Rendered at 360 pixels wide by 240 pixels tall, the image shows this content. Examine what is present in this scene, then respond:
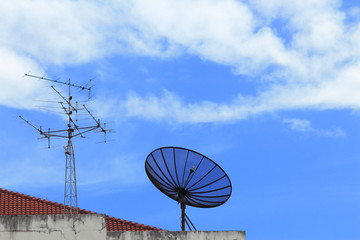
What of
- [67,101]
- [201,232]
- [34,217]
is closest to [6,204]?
[67,101]

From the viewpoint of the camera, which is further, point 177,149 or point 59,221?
point 177,149

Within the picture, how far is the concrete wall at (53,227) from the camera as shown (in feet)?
63.3

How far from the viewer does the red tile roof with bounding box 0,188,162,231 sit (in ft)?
97.3

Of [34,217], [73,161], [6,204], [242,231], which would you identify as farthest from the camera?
[6,204]

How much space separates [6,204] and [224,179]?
13132 millimetres

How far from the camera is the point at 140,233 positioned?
2039 cm

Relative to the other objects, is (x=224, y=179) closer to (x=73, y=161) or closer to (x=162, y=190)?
(x=162, y=190)

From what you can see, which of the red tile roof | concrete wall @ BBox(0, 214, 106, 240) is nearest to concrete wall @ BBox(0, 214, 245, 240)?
concrete wall @ BBox(0, 214, 106, 240)

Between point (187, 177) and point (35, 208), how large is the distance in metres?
11.5

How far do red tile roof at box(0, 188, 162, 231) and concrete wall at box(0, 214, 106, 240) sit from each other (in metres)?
9.81

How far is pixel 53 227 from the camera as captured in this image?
19516 millimetres

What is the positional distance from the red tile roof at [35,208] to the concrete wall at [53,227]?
32.2 ft

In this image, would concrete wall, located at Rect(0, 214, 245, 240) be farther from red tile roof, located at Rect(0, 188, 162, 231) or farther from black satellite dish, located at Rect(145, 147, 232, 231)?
red tile roof, located at Rect(0, 188, 162, 231)

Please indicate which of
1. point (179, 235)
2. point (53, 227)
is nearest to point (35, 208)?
point (53, 227)
